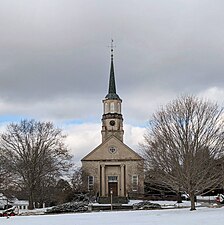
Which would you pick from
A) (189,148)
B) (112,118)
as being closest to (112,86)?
(112,118)

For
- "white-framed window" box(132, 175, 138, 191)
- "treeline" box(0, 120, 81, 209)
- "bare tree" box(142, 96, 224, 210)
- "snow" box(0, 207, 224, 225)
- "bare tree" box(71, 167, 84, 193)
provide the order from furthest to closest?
"white-framed window" box(132, 175, 138, 191) → "bare tree" box(71, 167, 84, 193) → "treeline" box(0, 120, 81, 209) → "bare tree" box(142, 96, 224, 210) → "snow" box(0, 207, 224, 225)

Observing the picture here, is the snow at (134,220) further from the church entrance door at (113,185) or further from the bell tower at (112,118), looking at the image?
the bell tower at (112,118)

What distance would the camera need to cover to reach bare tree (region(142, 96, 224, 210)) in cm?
2728

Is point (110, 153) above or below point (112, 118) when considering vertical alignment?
below

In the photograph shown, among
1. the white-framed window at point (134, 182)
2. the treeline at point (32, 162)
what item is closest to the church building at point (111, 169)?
the white-framed window at point (134, 182)

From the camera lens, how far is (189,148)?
27516mm

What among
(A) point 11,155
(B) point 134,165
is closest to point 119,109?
(B) point 134,165

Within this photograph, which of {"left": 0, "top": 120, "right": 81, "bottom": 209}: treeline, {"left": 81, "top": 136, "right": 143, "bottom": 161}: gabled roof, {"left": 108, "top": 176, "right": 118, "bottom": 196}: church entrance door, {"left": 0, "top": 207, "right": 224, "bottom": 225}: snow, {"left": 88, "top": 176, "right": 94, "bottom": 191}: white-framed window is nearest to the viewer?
{"left": 0, "top": 207, "right": 224, "bottom": 225}: snow

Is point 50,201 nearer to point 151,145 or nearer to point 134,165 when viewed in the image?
point 134,165

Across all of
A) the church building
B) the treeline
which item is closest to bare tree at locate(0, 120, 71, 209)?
the treeline

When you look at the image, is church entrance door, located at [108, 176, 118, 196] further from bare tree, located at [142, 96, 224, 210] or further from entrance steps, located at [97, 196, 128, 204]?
bare tree, located at [142, 96, 224, 210]

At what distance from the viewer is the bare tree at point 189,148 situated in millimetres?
27281

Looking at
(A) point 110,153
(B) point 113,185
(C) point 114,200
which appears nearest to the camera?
(C) point 114,200

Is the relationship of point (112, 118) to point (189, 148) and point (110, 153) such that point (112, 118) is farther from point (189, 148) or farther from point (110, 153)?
point (189, 148)
